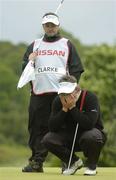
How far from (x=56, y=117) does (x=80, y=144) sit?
1.55 feet

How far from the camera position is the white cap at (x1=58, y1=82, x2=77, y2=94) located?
1136 cm

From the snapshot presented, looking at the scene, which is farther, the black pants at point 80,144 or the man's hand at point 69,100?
the black pants at point 80,144

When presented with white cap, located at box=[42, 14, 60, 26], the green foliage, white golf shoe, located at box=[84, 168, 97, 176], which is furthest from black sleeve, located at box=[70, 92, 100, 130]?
the green foliage

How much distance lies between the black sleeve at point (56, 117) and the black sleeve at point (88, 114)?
6.1 inches

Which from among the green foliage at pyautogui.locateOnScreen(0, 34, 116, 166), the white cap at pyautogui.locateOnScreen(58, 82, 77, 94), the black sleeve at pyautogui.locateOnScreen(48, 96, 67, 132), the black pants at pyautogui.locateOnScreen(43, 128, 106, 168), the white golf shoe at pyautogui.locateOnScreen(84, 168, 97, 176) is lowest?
the green foliage at pyautogui.locateOnScreen(0, 34, 116, 166)

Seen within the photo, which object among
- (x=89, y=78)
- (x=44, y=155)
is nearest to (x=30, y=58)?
(x=44, y=155)

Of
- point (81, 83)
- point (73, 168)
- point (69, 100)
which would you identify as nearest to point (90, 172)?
point (73, 168)

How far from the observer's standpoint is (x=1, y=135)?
99.6m

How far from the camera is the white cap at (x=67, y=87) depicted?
11.4 metres

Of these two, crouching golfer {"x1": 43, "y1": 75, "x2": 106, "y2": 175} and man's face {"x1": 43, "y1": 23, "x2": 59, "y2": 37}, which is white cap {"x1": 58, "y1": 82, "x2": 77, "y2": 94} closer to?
crouching golfer {"x1": 43, "y1": 75, "x2": 106, "y2": 175}

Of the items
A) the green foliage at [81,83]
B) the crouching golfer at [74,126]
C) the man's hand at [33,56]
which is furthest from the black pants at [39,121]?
the green foliage at [81,83]

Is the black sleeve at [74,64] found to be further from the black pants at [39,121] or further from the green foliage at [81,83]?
the green foliage at [81,83]

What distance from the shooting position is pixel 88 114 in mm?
11523

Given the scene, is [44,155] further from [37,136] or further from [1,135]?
[1,135]
